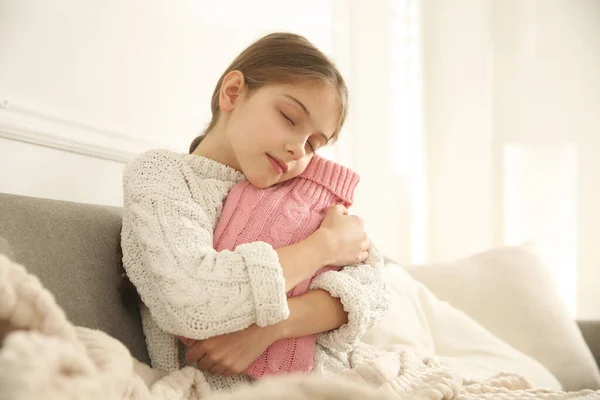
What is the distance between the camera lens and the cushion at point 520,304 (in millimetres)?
1856

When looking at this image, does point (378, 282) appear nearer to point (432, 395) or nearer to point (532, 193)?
point (432, 395)

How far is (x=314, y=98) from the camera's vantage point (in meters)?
1.10

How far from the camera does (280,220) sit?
1.06m

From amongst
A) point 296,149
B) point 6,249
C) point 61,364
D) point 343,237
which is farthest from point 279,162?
point 61,364

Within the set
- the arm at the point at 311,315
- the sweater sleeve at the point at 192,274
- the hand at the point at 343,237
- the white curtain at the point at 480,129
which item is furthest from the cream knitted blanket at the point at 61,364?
the white curtain at the point at 480,129

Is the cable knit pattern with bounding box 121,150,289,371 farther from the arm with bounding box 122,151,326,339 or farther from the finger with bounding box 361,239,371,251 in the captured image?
the finger with bounding box 361,239,371,251

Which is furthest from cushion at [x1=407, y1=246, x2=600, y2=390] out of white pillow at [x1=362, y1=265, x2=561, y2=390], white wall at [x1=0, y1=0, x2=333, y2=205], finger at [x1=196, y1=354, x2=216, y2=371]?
finger at [x1=196, y1=354, x2=216, y2=371]

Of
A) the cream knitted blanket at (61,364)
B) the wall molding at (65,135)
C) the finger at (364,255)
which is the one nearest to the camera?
the cream knitted blanket at (61,364)

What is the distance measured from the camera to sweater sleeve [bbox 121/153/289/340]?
0.85 m

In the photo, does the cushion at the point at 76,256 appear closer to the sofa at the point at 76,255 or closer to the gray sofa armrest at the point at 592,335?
the sofa at the point at 76,255

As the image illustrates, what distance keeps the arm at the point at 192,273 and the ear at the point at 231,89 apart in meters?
0.27

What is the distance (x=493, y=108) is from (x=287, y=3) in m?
1.46

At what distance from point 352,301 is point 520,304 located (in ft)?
3.75

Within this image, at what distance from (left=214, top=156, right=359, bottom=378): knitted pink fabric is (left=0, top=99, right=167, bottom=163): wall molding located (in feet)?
1.19
